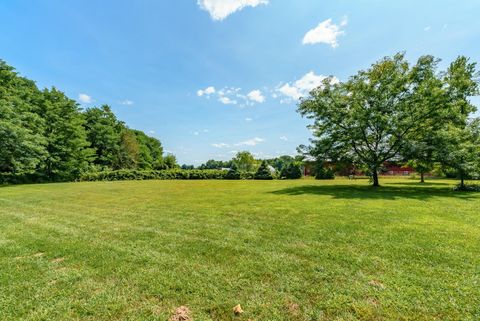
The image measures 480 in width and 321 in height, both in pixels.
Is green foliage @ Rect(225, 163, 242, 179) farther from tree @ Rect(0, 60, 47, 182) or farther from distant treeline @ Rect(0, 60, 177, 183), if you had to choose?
tree @ Rect(0, 60, 47, 182)

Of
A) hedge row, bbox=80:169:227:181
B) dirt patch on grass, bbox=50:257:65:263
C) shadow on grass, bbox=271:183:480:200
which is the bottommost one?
dirt patch on grass, bbox=50:257:65:263

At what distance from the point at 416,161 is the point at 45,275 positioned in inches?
693

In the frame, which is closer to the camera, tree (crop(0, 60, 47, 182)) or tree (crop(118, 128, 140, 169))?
tree (crop(0, 60, 47, 182))

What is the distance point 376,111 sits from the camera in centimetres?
1388

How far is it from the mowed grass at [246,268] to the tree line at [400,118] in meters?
8.82

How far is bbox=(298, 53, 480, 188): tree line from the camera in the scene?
12.3m

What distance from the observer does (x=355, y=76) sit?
16109 millimetres

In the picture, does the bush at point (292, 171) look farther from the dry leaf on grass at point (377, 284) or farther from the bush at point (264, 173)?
the dry leaf on grass at point (377, 284)

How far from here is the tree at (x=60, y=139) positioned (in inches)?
928

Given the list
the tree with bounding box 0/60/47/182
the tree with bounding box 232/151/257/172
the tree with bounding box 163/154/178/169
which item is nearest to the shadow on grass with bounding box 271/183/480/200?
the tree with bounding box 0/60/47/182

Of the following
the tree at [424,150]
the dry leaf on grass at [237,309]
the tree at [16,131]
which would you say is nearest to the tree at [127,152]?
the tree at [16,131]

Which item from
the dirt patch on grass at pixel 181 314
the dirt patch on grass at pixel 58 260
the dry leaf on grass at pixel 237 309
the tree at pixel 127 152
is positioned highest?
the tree at pixel 127 152

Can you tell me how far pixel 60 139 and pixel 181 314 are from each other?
94.4 ft

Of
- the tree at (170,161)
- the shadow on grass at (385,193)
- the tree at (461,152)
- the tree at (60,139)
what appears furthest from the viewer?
the tree at (170,161)
